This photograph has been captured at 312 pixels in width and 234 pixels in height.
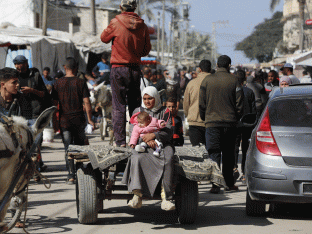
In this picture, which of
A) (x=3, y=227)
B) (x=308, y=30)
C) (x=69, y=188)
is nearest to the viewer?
(x=3, y=227)

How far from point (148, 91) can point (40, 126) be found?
2.50 metres

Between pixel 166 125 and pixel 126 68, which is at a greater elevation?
pixel 126 68

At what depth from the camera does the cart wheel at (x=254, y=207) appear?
275 inches

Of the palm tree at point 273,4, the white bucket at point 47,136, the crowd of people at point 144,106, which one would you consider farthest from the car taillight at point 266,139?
the palm tree at point 273,4

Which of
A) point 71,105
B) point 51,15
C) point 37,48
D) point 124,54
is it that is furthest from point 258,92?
point 51,15

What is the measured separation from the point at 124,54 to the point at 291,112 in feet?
8.22

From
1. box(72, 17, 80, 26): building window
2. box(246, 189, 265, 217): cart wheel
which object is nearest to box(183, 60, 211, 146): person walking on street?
box(246, 189, 265, 217): cart wheel

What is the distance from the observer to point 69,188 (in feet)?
30.0

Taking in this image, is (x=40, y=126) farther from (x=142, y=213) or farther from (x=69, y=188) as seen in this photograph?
(x=69, y=188)

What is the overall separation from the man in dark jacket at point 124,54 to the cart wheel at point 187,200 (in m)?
1.60

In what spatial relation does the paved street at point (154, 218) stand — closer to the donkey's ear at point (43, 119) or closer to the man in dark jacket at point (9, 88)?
the man in dark jacket at point (9, 88)

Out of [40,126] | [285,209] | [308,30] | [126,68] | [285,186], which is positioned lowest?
[285,209]

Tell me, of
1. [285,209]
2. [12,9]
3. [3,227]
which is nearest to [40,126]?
[3,227]

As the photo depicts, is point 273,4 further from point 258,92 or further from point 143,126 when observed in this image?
point 143,126
